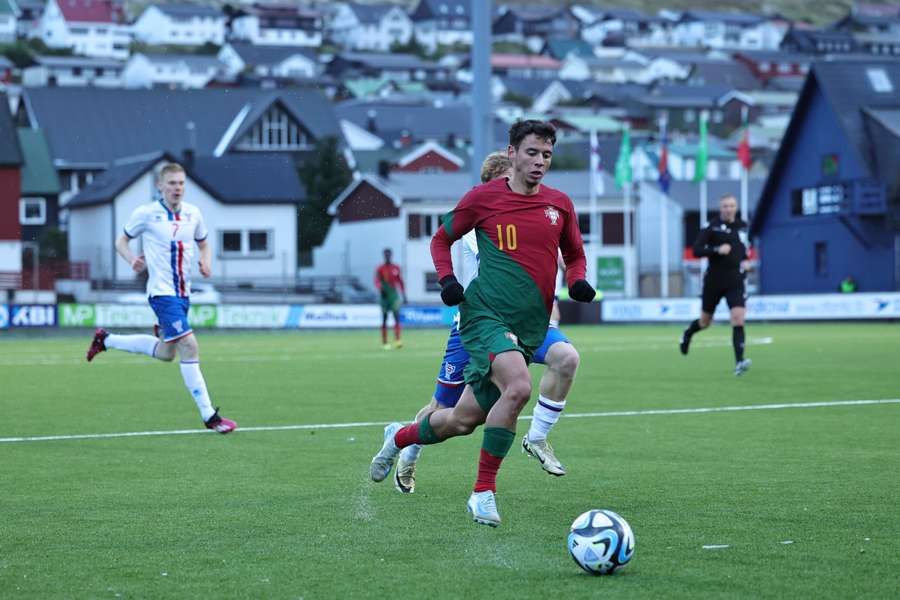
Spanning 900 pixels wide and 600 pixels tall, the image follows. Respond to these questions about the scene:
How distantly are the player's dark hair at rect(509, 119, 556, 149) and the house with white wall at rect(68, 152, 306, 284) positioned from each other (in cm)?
5618

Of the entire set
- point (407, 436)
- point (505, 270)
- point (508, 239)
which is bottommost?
point (407, 436)

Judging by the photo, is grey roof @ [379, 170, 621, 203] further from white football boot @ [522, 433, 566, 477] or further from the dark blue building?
white football boot @ [522, 433, 566, 477]

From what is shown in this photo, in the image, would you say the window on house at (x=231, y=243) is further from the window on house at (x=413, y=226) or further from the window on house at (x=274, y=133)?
the window on house at (x=274, y=133)

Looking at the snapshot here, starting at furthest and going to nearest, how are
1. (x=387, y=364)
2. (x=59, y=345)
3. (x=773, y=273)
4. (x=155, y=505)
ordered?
(x=773, y=273)
(x=59, y=345)
(x=387, y=364)
(x=155, y=505)

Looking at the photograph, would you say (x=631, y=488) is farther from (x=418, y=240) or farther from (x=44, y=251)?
(x=44, y=251)

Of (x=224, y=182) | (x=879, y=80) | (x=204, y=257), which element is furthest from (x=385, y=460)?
(x=224, y=182)

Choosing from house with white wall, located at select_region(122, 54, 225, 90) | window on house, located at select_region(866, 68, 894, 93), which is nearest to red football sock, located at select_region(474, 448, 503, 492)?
window on house, located at select_region(866, 68, 894, 93)

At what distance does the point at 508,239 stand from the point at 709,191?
250 feet

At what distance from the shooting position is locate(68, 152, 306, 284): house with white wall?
66.2 metres

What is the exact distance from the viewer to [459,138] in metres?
134

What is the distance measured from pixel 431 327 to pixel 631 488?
125ft

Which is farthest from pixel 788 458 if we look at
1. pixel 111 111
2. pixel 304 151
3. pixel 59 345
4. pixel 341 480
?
pixel 111 111

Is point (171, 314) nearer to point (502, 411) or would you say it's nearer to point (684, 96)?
point (502, 411)

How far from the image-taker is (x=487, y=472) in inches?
305
